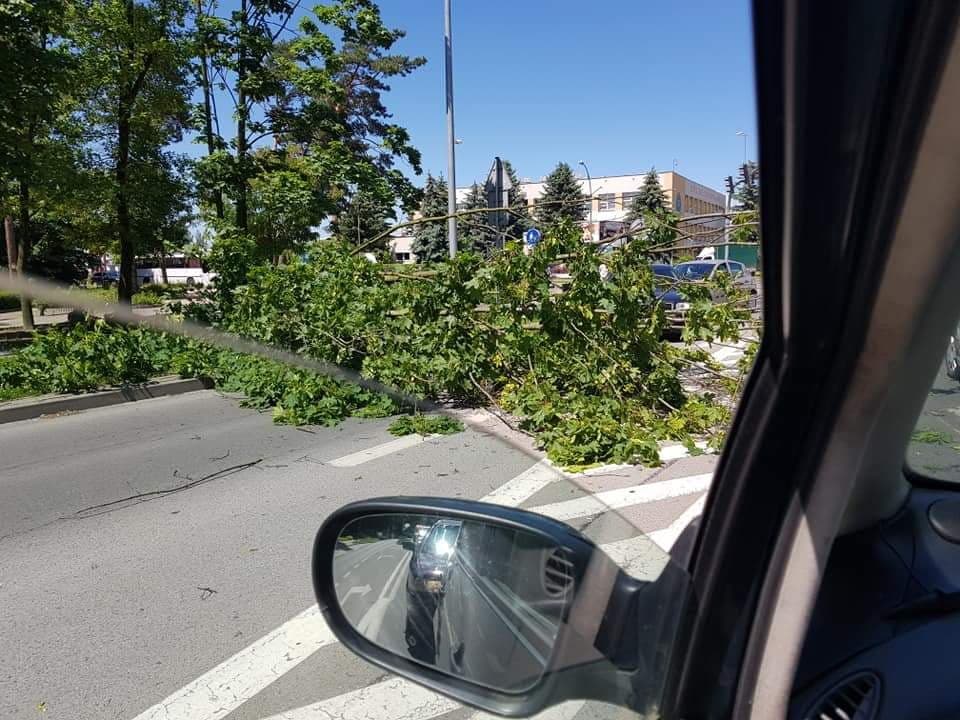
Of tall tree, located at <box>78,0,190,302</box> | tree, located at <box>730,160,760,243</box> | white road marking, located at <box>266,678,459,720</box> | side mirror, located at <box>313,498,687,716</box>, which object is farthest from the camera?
tall tree, located at <box>78,0,190,302</box>

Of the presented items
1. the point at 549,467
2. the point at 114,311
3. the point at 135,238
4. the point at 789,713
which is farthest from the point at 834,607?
the point at 135,238

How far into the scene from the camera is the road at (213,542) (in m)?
2.94

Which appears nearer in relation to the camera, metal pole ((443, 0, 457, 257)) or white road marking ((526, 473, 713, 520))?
white road marking ((526, 473, 713, 520))

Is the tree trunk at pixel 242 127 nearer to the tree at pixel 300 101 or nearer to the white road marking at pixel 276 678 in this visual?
the tree at pixel 300 101

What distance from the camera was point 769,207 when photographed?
106 cm


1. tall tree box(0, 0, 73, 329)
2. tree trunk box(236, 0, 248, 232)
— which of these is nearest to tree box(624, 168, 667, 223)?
tall tree box(0, 0, 73, 329)

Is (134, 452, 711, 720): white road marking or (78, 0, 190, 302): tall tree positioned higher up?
(78, 0, 190, 302): tall tree

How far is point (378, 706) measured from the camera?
9.32 feet

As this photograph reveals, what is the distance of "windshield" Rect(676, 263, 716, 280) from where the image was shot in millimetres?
7301

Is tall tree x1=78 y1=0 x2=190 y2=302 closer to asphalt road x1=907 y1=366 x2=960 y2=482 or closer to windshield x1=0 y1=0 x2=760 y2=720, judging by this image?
windshield x1=0 y1=0 x2=760 y2=720

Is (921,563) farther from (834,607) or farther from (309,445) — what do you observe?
(309,445)

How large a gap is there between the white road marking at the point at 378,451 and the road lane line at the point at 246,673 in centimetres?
287

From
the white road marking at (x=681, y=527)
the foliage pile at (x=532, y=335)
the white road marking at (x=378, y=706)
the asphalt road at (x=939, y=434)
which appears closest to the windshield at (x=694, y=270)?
the foliage pile at (x=532, y=335)

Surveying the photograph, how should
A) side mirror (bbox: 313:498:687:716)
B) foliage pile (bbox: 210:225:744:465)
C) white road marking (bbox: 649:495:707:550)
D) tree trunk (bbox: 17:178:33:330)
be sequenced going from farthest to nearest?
tree trunk (bbox: 17:178:33:330)
foliage pile (bbox: 210:225:744:465)
white road marking (bbox: 649:495:707:550)
side mirror (bbox: 313:498:687:716)
